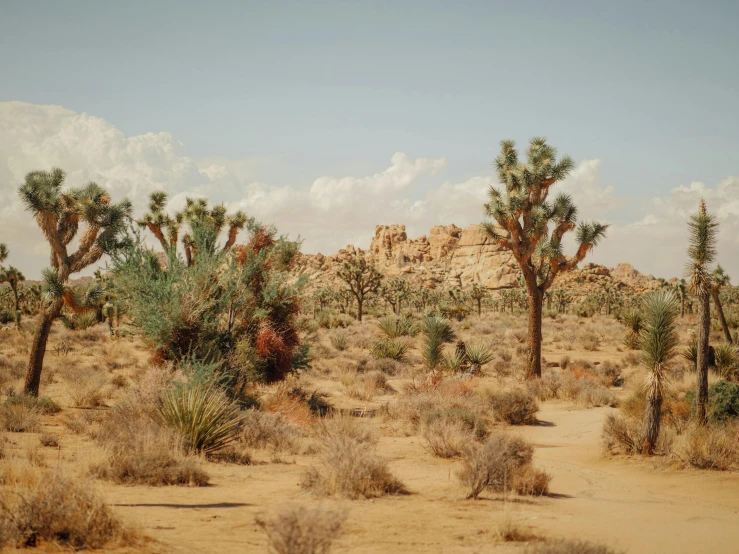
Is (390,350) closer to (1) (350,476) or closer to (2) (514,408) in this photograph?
(2) (514,408)

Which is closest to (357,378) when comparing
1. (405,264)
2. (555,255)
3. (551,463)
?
(555,255)

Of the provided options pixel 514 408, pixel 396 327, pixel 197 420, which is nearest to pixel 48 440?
pixel 197 420

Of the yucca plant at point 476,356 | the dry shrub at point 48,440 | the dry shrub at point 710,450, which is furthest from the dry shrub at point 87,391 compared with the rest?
the dry shrub at point 710,450

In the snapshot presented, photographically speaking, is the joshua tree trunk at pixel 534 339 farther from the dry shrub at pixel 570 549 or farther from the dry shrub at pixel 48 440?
the dry shrub at pixel 570 549

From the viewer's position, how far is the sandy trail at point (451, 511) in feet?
18.2

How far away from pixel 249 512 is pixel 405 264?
16945cm

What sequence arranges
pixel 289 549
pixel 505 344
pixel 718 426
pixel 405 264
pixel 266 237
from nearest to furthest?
pixel 289 549 < pixel 718 426 < pixel 266 237 < pixel 505 344 < pixel 405 264

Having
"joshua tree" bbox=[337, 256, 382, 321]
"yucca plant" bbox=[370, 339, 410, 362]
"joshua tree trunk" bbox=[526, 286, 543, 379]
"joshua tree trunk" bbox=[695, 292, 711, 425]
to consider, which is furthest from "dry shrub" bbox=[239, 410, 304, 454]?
"joshua tree" bbox=[337, 256, 382, 321]

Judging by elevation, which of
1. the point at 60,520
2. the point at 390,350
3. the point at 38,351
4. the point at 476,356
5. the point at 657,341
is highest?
the point at 657,341

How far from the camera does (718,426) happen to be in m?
11.1

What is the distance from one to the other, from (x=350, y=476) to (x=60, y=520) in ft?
11.2

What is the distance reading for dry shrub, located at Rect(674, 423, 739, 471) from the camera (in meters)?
9.80

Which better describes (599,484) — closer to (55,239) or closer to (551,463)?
(551,463)

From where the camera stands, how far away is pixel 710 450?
9.98m
